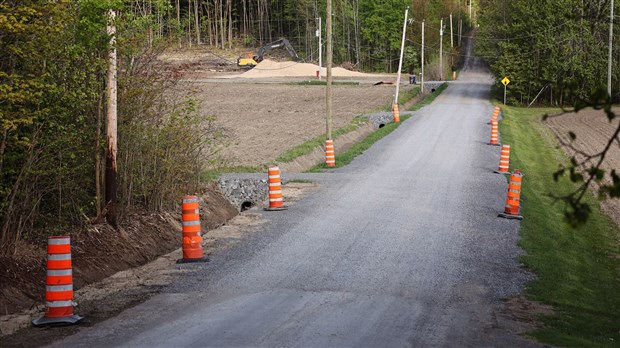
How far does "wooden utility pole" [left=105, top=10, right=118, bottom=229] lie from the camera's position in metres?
14.9

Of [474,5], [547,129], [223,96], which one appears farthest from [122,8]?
[474,5]

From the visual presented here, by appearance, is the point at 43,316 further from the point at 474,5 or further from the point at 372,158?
the point at 474,5

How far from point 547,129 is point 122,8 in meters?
41.4

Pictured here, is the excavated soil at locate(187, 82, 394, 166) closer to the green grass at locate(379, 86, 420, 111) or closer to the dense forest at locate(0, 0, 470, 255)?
the green grass at locate(379, 86, 420, 111)

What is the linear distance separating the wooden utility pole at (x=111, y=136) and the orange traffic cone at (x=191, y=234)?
175cm

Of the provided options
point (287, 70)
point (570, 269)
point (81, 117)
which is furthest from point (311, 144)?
point (287, 70)

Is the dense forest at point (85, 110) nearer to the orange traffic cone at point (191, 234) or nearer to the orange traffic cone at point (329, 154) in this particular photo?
the orange traffic cone at point (191, 234)

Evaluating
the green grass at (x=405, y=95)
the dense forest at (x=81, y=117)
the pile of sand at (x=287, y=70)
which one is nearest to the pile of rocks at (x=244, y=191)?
the dense forest at (x=81, y=117)

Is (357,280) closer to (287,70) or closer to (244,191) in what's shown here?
(244,191)

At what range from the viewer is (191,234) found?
1446 centimetres

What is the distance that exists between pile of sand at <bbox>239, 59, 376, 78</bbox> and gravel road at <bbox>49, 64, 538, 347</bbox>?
74.3m

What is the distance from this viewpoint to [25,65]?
41.2 feet

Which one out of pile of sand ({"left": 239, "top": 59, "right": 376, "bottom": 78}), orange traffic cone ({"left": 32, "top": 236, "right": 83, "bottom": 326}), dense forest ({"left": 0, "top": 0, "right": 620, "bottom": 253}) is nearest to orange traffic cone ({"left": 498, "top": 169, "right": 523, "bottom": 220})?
dense forest ({"left": 0, "top": 0, "right": 620, "bottom": 253})

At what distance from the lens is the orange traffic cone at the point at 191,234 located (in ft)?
47.4
